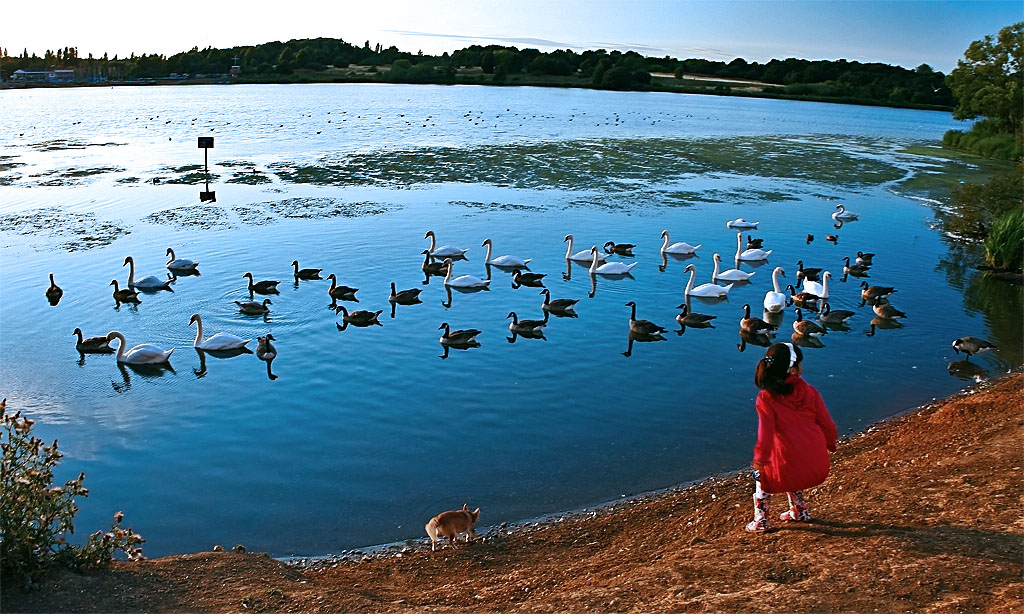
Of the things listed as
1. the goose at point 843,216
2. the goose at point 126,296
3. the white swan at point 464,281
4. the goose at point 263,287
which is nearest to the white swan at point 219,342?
the goose at point 263,287

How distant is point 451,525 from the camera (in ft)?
26.8

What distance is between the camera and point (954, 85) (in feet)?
186

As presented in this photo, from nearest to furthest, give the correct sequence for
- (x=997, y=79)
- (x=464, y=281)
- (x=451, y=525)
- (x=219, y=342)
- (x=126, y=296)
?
1. (x=451, y=525)
2. (x=219, y=342)
3. (x=126, y=296)
4. (x=464, y=281)
5. (x=997, y=79)

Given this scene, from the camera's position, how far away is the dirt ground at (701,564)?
578 centimetres

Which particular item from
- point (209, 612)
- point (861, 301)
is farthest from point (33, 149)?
point (209, 612)

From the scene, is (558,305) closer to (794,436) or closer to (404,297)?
(404,297)

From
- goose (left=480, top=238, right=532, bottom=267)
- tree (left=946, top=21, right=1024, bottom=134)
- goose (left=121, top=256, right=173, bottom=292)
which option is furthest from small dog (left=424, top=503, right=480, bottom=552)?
tree (left=946, top=21, right=1024, bottom=134)

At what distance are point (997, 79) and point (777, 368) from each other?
53807mm

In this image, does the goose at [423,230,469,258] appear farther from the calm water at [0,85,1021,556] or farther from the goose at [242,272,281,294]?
the goose at [242,272,281,294]

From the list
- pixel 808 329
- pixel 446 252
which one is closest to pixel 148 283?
pixel 446 252

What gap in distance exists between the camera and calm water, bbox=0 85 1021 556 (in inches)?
399

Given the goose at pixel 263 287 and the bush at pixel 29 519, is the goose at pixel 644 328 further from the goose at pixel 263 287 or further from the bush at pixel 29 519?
the bush at pixel 29 519

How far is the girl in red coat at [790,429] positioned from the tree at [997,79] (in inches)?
1937

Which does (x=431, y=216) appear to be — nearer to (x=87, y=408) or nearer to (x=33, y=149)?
(x=87, y=408)
